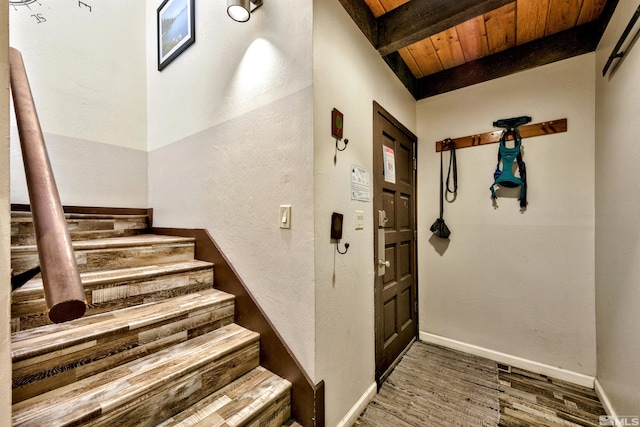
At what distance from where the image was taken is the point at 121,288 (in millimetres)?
1398

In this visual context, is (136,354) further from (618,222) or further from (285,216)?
(618,222)

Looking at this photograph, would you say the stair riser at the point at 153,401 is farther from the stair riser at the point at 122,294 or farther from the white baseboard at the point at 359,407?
the white baseboard at the point at 359,407

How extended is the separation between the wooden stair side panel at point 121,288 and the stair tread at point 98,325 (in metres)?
0.04

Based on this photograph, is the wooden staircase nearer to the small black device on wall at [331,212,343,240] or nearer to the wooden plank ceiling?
the small black device on wall at [331,212,343,240]

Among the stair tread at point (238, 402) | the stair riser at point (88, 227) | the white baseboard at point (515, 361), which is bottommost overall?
the white baseboard at point (515, 361)

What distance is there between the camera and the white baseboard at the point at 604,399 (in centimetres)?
152

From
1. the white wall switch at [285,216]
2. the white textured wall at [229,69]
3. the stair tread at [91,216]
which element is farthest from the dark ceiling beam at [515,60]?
the stair tread at [91,216]

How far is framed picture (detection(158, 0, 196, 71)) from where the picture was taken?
6.79 feet

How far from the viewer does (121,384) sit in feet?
3.47

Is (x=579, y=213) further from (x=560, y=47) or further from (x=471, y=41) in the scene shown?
(x=471, y=41)

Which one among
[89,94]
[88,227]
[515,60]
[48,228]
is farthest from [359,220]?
[89,94]

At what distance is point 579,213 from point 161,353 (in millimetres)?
2859

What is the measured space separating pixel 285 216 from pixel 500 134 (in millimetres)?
2005

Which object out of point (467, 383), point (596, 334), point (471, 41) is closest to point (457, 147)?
point (471, 41)
